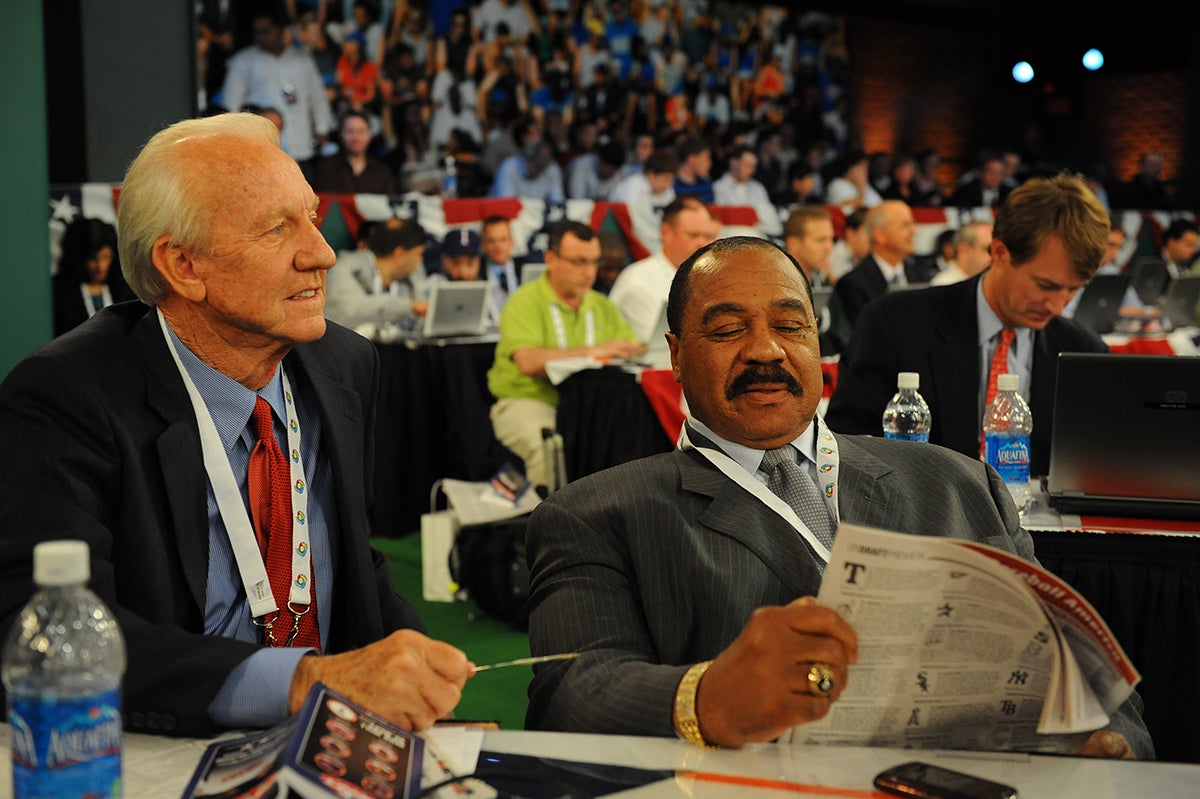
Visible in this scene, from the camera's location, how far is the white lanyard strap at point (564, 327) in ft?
18.7

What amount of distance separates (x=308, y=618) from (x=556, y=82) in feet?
37.3

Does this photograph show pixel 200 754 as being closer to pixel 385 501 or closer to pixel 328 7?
pixel 385 501

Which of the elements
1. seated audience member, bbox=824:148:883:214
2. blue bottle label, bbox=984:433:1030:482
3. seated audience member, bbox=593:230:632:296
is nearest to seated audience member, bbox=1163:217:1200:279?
seated audience member, bbox=824:148:883:214

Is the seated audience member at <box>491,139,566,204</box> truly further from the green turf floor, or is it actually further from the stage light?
the stage light

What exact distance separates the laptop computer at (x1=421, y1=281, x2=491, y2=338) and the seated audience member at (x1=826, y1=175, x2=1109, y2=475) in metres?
3.42

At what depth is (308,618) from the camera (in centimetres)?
165

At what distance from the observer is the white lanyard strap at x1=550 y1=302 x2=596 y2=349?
5.71 metres

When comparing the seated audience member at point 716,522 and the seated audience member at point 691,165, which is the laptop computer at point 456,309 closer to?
the seated audience member at point 716,522

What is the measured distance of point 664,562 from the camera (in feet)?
5.19

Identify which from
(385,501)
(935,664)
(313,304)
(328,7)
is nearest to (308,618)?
(313,304)

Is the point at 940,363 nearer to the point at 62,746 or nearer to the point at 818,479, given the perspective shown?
the point at 818,479

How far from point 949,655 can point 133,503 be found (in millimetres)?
900

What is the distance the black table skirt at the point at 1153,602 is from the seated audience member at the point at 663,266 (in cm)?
380

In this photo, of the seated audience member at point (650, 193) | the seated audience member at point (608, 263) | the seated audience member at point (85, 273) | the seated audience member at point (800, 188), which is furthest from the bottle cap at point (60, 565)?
the seated audience member at point (800, 188)
